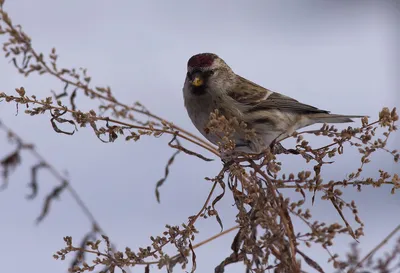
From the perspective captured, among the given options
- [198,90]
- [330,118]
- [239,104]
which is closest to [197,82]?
[198,90]

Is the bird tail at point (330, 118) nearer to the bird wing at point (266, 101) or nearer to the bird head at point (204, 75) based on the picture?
the bird wing at point (266, 101)

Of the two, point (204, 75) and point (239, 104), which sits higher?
point (204, 75)

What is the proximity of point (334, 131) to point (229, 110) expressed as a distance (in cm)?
66

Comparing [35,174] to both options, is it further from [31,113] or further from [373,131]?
[373,131]

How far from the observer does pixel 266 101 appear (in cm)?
175

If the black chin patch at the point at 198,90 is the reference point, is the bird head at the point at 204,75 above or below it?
above

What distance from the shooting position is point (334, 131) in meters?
1.00

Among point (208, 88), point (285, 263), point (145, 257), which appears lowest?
point (285, 263)

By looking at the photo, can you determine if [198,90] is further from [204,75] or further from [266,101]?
[266,101]

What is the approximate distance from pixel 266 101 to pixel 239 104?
123mm

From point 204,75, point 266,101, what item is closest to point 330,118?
point 266,101

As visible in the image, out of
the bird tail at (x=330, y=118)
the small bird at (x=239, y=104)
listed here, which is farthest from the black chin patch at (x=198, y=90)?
the bird tail at (x=330, y=118)

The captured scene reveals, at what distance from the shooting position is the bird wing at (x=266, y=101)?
5.57 ft

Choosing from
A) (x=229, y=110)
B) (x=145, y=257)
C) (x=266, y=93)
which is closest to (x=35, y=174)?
(x=145, y=257)
